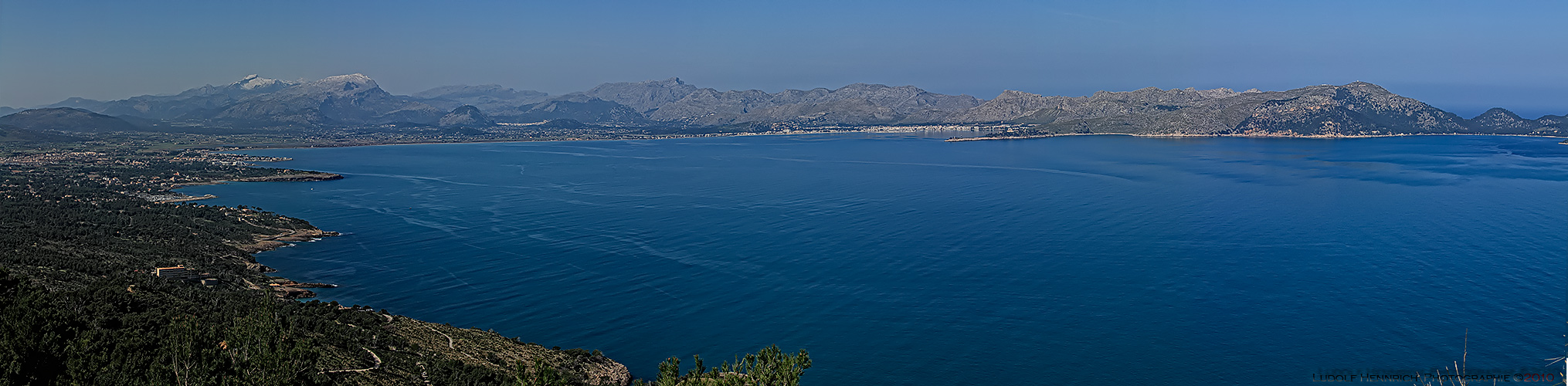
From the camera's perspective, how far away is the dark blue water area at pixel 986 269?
3897 centimetres

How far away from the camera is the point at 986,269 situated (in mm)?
54188

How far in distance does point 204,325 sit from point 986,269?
3838cm

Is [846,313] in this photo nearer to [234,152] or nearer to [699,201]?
[699,201]

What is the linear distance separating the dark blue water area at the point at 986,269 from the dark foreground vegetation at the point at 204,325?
3744 millimetres

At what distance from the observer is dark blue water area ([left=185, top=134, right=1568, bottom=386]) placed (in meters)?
39.0

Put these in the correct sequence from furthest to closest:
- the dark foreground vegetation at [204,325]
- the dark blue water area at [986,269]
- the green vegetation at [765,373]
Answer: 1. the dark blue water area at [986,269]
2. the dark foreground vegetation at [204,325]
3. the green vegetation at [765,373]

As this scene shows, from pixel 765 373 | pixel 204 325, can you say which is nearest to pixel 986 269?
pixel 765 373

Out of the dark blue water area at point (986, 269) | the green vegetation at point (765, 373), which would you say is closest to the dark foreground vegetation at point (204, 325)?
the green vegetation at point (765, 373)

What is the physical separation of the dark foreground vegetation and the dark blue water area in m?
3.74

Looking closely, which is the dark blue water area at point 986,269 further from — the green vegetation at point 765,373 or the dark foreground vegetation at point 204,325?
the green vegetation at point 765,373

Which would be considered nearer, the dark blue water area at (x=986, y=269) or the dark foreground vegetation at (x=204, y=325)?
the dark foreground vegetation at (x=204, y=325)

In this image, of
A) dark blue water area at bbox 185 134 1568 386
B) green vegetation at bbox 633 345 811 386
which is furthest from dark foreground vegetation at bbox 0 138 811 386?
dark blue water area at bbox 185 134 1568 386

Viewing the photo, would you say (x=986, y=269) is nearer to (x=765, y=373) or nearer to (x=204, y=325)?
(x=765, y=373)

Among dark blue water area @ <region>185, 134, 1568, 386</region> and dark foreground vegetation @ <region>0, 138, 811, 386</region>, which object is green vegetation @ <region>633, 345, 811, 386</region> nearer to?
dark foreground vegetation @ <region>0, 138, 811, 386</region>
